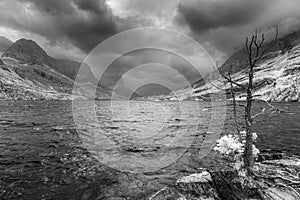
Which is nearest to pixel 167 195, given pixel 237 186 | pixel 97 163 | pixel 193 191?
pixel 193 191

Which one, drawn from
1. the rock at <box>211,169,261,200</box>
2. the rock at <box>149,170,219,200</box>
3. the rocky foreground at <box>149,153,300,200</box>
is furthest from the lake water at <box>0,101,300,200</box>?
the rock at <box>211,169,261,200</box>

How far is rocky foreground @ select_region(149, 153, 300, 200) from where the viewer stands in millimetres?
11242

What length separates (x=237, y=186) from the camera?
1210 cm

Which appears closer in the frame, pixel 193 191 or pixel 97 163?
pixel 193 191

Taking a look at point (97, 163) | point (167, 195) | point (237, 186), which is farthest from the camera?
point (97, 163)

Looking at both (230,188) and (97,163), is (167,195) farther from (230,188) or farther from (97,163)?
(97,163)

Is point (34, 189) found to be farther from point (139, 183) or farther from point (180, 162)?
point (180, 162)

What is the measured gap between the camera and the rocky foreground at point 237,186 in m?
11.2

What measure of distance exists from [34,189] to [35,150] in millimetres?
11353

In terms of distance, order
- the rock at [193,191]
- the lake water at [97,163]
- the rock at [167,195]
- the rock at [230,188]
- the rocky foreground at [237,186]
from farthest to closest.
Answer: the lake water at [97,163]
the rock at [167,195]
the rock at [193,191]
the rock at [230,188]
the rocky foreground at [237,186]

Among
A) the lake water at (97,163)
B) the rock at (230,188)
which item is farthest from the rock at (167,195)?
the rock at (230,188)

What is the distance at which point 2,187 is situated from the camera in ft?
47.8

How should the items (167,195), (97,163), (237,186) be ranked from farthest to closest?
(97,163)
(167,195)
(237,186)

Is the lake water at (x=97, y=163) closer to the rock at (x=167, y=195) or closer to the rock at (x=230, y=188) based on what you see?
the rock at (x=167, y=195)
